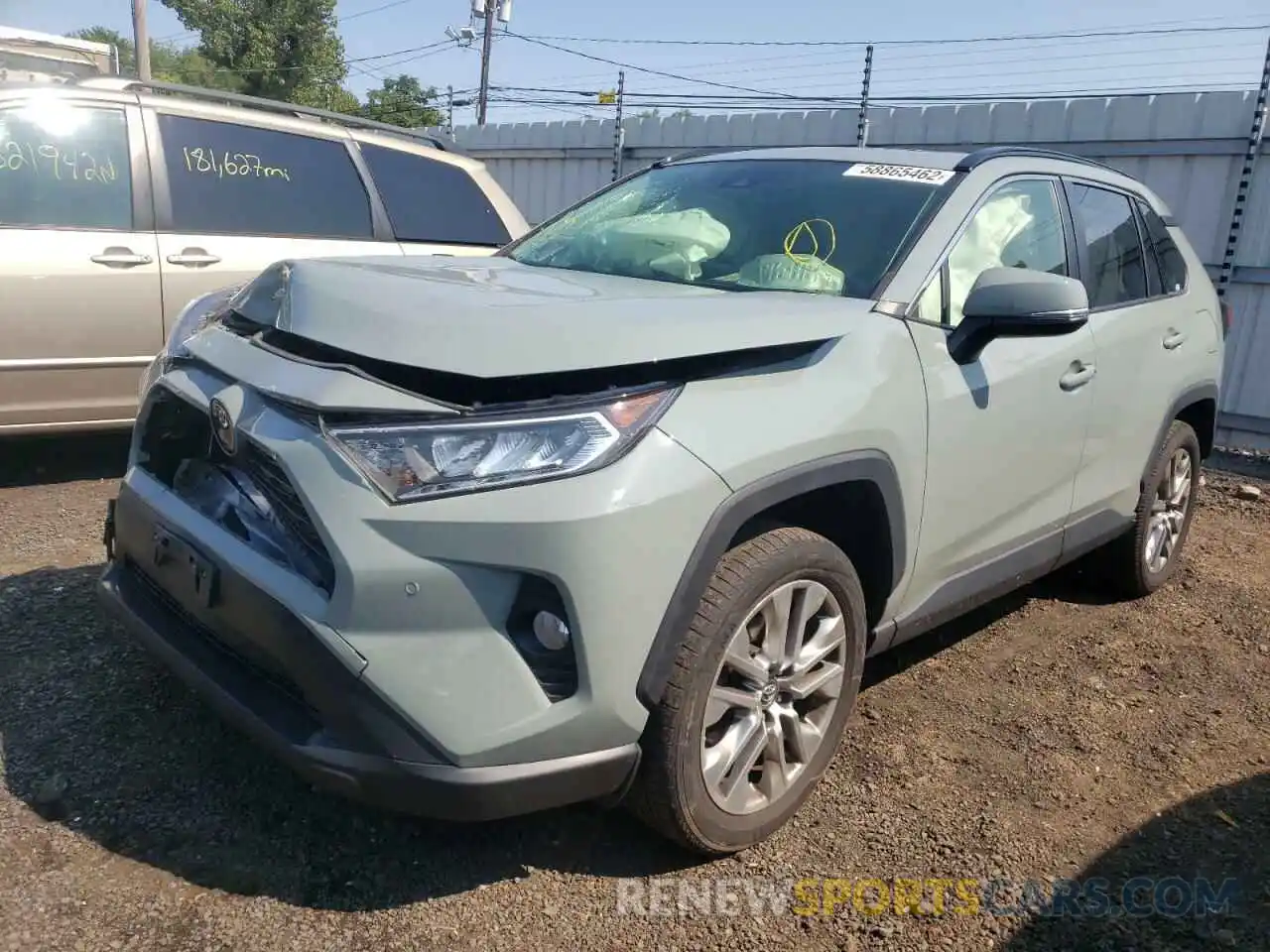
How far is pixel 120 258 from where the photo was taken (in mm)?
4621

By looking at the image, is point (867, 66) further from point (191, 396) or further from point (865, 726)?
point (191, 396)

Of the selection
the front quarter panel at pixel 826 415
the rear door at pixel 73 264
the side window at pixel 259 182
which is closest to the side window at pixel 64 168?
the rear door at pixel 73 264

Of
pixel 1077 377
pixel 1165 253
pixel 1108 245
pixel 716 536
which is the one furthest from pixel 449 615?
pixel 1165 253

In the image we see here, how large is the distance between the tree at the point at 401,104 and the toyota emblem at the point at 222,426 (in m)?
Result: 29.7

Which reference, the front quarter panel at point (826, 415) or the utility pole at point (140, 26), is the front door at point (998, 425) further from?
the utility pole at point (140, 26)

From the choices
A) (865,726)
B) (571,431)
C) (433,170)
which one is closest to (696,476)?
(571,431)

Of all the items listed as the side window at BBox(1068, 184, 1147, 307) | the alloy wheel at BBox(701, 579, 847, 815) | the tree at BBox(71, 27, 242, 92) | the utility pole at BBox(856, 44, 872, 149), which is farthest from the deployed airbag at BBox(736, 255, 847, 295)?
the tree at BBox(71, 27, 242, 92)

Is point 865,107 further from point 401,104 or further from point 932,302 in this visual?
point 401,104

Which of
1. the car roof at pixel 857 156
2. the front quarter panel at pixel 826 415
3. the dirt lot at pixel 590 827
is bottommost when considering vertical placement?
the dirt lot at pixel 590 827

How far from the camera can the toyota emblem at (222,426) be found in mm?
2201

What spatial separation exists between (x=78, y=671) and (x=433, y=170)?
368cm

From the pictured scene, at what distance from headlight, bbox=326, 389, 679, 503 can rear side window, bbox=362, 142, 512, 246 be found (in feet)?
12.7

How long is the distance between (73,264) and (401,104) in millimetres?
30598

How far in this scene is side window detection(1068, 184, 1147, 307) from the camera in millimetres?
3706
